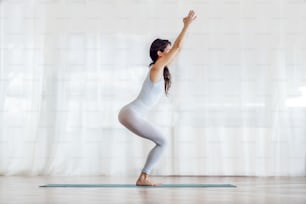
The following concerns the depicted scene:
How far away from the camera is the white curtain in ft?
19.6

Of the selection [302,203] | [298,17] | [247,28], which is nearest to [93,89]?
[247,28]

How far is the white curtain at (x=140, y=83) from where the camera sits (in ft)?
19.6

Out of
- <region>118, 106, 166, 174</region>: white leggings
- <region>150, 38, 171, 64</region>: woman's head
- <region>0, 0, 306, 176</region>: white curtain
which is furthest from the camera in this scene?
<region>0, 0, 306, 176</region>: white curtain

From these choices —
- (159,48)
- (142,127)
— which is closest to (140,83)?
(159,48)

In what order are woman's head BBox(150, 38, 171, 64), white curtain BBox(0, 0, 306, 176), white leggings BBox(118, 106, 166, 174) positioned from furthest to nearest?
white curtain BBox(0, 0, 306, 176) → woman's head BBox(150, 38, 171, 64) → white leggings BBox(118, 106, 166, 174)

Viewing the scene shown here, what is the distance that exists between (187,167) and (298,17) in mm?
1916

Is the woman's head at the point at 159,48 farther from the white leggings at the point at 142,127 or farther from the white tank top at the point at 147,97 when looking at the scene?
the white leggings at the point at 142,127

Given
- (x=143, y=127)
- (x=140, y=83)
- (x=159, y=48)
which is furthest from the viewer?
(x=140, y=83)

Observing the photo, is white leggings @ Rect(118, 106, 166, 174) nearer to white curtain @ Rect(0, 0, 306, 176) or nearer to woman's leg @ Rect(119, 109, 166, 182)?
woman's leg @ Rect(119, 109, 166, 182)

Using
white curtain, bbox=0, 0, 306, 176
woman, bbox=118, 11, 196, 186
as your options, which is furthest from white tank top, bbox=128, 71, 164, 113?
white curtain, bbox=0, 0, 306, 176

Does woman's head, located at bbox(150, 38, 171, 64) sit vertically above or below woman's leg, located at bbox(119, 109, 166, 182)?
above

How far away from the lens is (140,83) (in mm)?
6043

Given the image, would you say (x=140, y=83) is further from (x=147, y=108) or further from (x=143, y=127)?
→ (x=143, y=127)

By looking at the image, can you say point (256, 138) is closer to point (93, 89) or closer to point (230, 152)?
point (230, 152)
